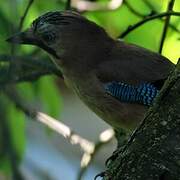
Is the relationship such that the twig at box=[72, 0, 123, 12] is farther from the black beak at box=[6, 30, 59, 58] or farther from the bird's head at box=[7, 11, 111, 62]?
the black beak at box=[6, 30, 59, 58]

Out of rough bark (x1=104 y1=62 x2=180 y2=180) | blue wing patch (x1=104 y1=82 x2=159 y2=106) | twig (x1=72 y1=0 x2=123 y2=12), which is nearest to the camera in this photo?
rough bark (x1=104 y1=62 x2=180 y2=180)

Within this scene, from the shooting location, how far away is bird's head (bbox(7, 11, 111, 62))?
10.6 ft

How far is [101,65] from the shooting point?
11.3 feet

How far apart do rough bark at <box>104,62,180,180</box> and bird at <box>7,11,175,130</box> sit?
3.94 ft

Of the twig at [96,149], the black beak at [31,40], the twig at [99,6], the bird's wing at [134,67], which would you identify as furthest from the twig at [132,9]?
the twig at [96,149]

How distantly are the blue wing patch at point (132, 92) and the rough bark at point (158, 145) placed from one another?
1.20 metres

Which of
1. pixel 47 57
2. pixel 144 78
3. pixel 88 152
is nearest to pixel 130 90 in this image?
pixel 144 78

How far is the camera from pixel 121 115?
128 inches

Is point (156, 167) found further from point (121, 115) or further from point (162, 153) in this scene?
point (121, 115)

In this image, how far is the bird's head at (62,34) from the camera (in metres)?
3.24

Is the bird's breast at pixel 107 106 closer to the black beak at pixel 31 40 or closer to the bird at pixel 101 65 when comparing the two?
the bird at pixel 101 65

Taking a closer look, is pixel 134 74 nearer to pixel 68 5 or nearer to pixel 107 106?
pixel 107 106

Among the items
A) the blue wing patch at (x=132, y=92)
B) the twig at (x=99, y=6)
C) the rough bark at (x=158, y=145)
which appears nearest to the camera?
the rough bark at (x=158, y=145)

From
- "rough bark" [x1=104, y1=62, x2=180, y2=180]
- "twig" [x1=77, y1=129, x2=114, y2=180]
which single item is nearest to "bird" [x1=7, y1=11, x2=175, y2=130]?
"twig" [x1=77, y1=129, x2=114, y2=180]
